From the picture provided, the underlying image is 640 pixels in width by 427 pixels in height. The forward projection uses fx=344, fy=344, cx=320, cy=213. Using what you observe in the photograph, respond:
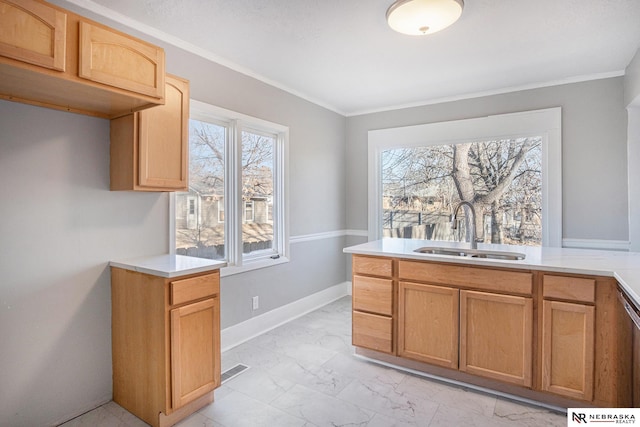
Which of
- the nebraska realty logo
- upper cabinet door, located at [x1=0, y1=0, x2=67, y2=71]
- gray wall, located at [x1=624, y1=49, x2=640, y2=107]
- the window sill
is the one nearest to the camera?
upper cabinet door, located at [x1=0, y1=0, x2=67, y2=71]

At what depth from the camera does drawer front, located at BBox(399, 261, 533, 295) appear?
2.15 metres

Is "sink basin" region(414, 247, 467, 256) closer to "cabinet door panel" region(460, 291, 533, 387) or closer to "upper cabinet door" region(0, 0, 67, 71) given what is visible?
"cabinet door panel" region(460, 291, 533, 387)

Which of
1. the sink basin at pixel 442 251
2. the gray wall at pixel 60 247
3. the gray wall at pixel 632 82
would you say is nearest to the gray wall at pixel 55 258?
the gray wall at pixel 60 247

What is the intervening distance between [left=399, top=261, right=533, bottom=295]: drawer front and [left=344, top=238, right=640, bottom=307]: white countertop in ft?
0.18

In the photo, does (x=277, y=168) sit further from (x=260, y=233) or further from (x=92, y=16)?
(x=92, y=16)

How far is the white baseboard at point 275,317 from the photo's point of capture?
302cm

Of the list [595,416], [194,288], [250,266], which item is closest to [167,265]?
[194,288]

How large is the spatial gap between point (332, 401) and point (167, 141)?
198cm

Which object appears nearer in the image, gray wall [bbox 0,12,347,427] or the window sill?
gray wall [bbox 0,12,347,427]

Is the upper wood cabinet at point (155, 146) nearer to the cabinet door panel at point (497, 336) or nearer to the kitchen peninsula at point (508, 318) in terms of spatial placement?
the kitchen peninsula at point (508, 318)

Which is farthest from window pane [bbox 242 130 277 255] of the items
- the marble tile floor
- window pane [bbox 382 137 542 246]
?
window pane [bbox 382 137 542 246]

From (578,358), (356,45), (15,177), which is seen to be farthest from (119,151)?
(578,358)

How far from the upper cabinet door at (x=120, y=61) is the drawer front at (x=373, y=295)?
6.29ft

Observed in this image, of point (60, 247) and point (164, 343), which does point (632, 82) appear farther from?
point (60, 247)
